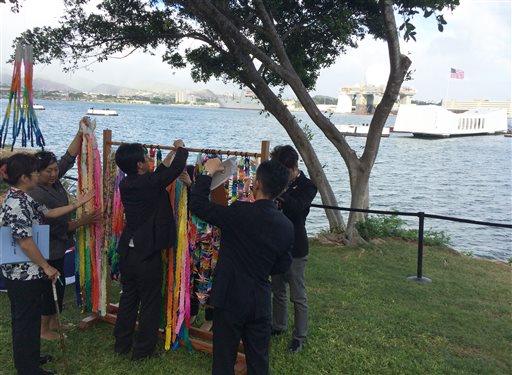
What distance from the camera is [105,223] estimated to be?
4.54 metres

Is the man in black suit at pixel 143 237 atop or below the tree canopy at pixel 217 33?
below

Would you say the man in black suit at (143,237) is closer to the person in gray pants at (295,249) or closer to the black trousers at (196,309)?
the black trousers at (196,309)

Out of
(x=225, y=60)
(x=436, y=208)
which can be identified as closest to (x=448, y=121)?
(x=436, y=208)

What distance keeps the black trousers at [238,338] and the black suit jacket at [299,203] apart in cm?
113

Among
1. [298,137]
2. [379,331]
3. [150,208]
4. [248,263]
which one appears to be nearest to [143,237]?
[150,208]

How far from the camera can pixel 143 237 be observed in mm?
3773

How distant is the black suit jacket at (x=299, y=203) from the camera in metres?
3.90

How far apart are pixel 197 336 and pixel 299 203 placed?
172 cm

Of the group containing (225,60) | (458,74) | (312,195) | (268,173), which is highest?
(458,74)

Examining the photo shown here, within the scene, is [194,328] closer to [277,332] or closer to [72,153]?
[277,332]

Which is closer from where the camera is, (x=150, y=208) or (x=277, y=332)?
(x=150, y=208)

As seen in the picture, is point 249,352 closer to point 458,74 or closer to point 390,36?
point 390,36

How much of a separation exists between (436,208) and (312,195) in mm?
15990

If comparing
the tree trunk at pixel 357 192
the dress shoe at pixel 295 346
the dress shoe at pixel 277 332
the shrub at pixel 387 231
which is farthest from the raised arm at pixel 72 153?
the shrub at pixel 387 231
